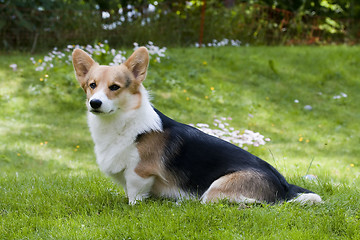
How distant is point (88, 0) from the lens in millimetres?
12820

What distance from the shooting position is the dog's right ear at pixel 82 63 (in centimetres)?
363

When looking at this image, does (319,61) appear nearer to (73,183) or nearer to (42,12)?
(42,12)

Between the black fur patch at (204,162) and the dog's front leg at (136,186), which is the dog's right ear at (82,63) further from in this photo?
the dog's front leg at (136,186)

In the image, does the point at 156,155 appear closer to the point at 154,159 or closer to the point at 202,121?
the point at 154,159

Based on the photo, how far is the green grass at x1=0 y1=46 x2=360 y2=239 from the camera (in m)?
3.17

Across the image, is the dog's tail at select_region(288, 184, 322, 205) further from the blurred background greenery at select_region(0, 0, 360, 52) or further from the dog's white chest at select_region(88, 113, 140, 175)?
the blurred background greenery at select_region(0, 0, 360, 52)

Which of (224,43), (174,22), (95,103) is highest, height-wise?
(95,103)

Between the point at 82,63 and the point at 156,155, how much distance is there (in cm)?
105

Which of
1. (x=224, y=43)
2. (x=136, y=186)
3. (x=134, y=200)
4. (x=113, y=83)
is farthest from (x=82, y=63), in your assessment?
(x=224, y=43)

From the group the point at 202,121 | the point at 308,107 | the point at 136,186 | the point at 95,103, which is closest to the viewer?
the point at 95,103

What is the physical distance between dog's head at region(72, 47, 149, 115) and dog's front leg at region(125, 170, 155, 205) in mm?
569

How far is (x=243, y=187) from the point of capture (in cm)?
338

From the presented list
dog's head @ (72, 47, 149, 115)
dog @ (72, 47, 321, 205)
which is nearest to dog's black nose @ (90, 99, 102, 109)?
dog's head @ (72, 47, 149, 115)

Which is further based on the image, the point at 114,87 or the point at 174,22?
the point at 174,22
